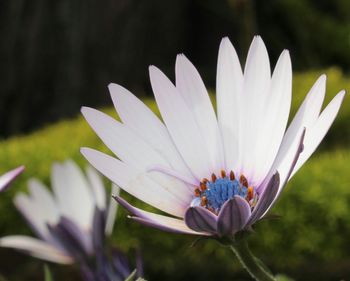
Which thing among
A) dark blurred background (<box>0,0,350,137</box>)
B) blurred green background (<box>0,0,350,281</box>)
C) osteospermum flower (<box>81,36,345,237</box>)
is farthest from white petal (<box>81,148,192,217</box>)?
dark blurred background (<box>0,0,350,137</box>)

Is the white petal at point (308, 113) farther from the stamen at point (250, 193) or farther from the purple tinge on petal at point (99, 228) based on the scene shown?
the purple tinge on petal at point (99, 228)

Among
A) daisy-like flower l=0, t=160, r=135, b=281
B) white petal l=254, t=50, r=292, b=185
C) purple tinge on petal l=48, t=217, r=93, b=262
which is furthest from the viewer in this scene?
purple tinge on petal l=48, t=217, r=93, b=262

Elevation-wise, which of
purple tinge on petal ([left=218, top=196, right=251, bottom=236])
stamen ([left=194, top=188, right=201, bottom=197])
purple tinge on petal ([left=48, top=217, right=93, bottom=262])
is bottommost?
purple tinge on petal ([left=48, top=217, right=93, bottom=262])

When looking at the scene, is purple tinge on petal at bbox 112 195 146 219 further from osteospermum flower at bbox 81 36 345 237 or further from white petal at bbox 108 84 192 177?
white petal at bbox 108 84 192 177

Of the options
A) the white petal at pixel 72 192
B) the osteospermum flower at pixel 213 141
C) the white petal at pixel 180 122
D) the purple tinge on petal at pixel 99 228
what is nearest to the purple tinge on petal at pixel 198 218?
the osteospermum flower at pixel 213 141

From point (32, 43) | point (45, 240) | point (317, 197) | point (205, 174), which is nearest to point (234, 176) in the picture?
point (205, 174)

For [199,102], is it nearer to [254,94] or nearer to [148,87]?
[254,94]

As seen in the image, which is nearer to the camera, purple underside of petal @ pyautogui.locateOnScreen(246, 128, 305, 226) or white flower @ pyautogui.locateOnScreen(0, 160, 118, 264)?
purple underside of petal @ pyautogui.locateOnScreen(246, 128, 305, 226)

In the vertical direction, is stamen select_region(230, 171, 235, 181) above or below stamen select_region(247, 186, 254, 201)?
above
